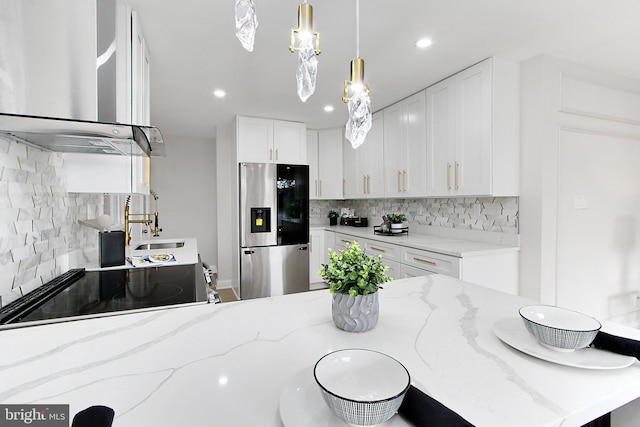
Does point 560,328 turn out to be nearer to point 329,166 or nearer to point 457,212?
point 457,212

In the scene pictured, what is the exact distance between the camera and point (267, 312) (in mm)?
1055

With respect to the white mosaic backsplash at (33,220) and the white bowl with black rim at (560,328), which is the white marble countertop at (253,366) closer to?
the white bowl with black rim at (560,328)

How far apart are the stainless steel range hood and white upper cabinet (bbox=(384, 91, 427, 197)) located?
2.41 m

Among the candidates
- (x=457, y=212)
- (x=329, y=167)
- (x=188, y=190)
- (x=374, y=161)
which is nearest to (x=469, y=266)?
(x=457, y=212)

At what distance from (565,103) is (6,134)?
346cm

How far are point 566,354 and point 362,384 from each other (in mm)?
534

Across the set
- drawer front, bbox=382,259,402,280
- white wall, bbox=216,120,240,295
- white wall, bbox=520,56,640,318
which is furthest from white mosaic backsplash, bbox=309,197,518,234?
white wall, bbox=216,120,240,295

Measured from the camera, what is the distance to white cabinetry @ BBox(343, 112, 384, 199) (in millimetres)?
3711

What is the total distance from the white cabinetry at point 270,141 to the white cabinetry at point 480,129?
1.87 m

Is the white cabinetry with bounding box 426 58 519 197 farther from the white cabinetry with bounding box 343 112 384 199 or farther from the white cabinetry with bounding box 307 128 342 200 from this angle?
the white cabinetry with bounding box 307 128 342 200

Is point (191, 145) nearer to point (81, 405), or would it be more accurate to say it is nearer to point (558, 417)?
point (81, 405)

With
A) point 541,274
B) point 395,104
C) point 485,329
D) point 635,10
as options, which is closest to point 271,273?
point 395,104

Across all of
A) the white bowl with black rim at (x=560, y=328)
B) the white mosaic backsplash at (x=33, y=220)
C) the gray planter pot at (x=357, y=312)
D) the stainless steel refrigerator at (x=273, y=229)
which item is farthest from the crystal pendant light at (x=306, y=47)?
the stainless steel refrigerator at (x=273, y=229)

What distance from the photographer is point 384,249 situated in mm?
3121
